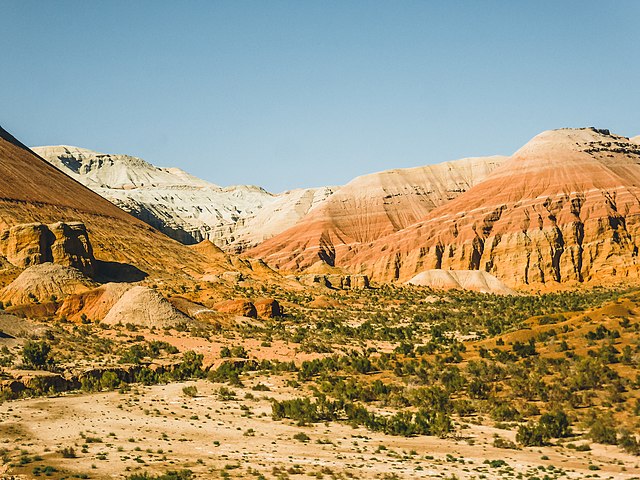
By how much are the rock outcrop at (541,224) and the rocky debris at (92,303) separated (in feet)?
208

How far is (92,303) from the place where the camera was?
4516 cm

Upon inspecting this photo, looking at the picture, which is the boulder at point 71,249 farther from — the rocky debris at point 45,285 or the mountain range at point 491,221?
the mountain range at point 491,221

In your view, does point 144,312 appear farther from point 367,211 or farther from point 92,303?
point 367,211

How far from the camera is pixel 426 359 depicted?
3161 centimetres

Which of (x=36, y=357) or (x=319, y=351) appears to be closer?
(x=36, y=357)

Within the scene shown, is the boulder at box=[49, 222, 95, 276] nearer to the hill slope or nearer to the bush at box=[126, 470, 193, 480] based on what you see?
the hill slope

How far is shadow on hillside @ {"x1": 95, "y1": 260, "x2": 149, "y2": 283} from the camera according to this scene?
62.8 m

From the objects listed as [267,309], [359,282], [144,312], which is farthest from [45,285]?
[359,282]

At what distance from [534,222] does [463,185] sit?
40.7 metres

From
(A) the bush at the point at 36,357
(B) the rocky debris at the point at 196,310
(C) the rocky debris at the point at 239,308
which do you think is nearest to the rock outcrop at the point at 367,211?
(C) the rocky debris at the point at 239,308

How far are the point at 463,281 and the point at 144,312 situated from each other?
5356cm

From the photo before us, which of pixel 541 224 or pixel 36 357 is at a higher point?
pixel 541 224

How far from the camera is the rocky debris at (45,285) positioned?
47.2 meters

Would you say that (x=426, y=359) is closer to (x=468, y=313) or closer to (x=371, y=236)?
(x=468, y=313)
